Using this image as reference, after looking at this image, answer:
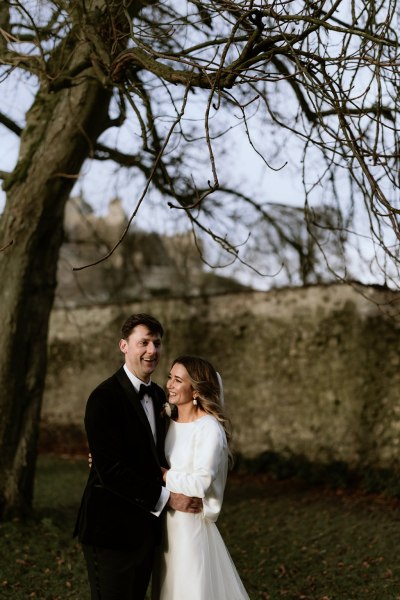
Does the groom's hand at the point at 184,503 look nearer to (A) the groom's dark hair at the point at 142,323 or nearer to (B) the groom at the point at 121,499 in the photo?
(B) the groom at the point at 121,499

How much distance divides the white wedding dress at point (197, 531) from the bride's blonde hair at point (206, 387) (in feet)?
0.19

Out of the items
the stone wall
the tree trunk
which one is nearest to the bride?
the tree trunk

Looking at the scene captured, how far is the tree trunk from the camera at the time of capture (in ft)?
22.0

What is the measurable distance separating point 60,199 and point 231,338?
485 centimetres

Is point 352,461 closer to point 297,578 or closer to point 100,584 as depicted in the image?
point 297,578

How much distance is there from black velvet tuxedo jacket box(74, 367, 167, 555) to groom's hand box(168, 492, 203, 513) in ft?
0.29

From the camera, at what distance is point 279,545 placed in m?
6.60

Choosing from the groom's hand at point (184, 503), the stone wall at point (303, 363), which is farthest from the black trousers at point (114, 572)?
the stone wall at point (303, 363)

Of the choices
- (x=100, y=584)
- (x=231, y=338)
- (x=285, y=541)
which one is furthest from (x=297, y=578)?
(x=231, y=338)

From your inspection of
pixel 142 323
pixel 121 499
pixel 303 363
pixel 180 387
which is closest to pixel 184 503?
pixel 121 499

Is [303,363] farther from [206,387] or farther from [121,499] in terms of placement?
[121,499]

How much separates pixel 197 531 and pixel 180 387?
71 centimetres

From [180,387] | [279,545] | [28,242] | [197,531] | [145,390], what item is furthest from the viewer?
[28,242]

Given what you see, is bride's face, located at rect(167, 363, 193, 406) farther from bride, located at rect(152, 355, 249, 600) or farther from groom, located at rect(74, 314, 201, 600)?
groom, located at rect(74, 314, 201, 600)
